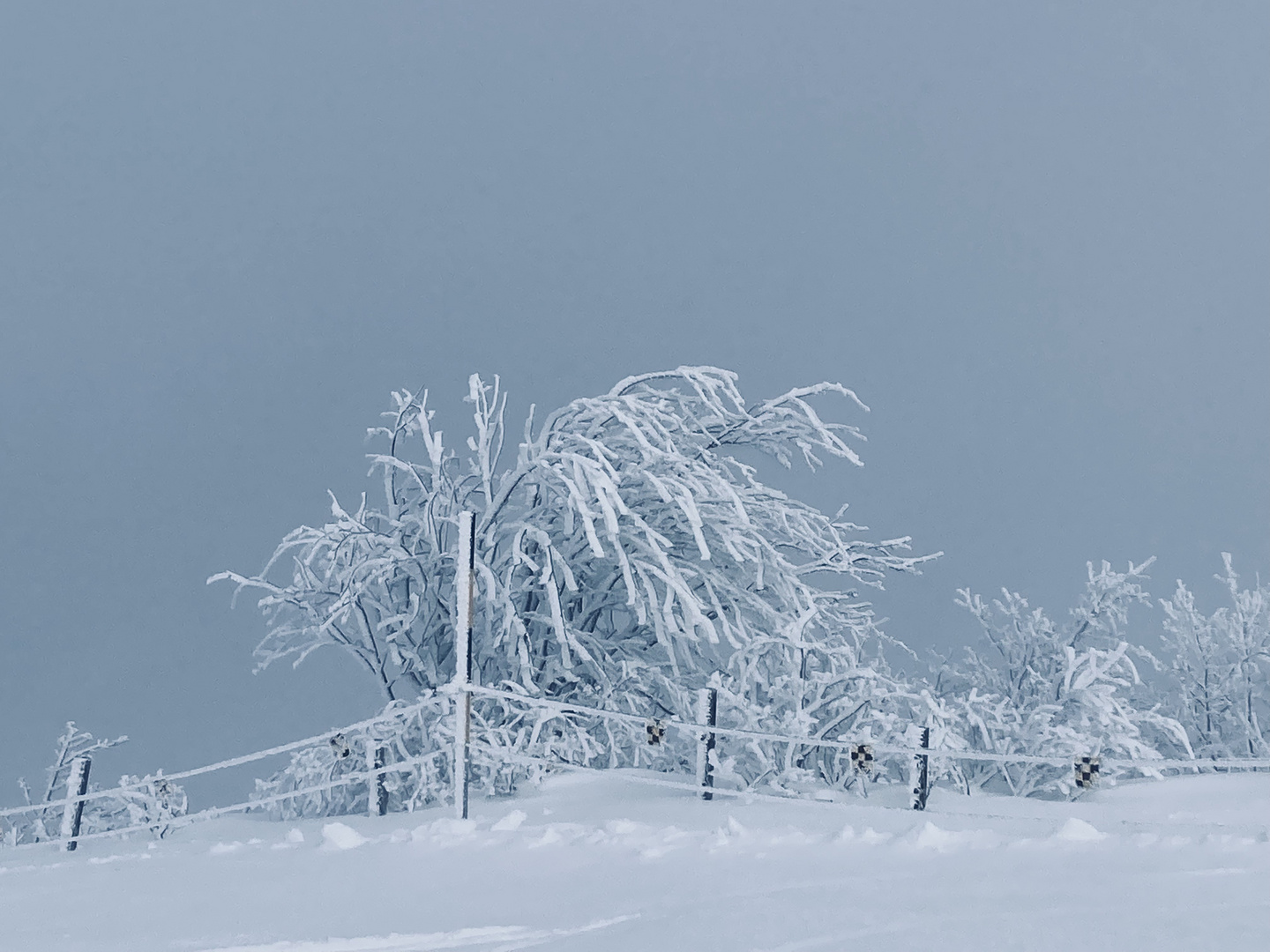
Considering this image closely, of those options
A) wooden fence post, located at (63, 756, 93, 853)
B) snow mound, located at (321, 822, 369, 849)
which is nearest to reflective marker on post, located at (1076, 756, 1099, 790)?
snow mound, located at (321, 822, 369, 849)

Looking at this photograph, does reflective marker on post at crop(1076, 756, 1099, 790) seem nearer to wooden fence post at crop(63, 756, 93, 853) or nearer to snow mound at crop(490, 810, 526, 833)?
snow mound at crop(490, 810, 526, 833)

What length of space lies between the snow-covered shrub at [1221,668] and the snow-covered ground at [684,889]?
10.2 m

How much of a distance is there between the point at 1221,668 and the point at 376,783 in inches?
532

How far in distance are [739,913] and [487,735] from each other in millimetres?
6595

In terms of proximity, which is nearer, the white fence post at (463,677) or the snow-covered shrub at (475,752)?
the white fence post at (463,677)

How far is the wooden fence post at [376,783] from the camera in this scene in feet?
31.4

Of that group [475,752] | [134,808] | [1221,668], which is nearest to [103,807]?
[134,808]

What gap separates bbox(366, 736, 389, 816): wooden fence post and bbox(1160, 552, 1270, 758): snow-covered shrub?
39.2 feet

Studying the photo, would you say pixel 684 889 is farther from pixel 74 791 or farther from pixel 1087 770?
pixel 74 791

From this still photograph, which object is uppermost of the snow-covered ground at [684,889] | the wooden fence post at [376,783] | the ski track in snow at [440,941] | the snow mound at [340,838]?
the wooden fence post at [376,783]

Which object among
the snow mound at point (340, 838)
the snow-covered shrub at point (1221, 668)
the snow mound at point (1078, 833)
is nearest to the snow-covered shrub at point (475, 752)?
the snow mound at point (340, 838)

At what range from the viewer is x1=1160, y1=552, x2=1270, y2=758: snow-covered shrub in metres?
16.5

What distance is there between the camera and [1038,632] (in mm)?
13656

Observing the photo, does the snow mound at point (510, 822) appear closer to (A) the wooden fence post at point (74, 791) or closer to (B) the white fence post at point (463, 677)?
(B) the white fence post at point (463, 677)
